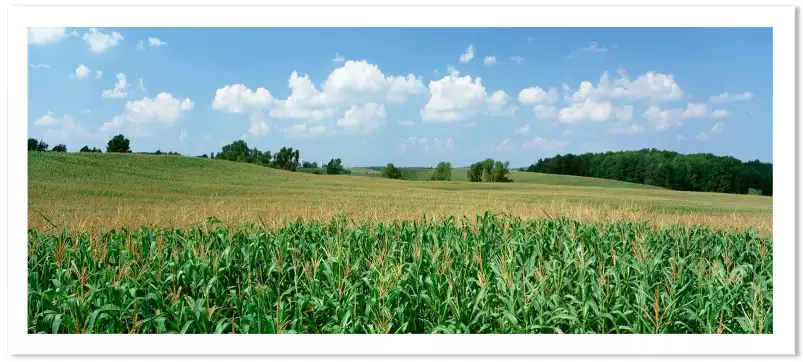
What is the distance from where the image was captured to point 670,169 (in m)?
12.6

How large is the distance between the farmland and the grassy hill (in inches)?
4.1

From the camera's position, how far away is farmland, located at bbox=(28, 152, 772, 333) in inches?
157

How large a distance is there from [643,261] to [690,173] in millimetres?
8925

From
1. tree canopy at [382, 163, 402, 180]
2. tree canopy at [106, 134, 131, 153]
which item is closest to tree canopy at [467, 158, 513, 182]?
tree canopy at [382, 163, 402, 180]

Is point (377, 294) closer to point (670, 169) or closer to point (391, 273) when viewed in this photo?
point (391, 273)

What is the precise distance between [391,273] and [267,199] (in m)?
9.37

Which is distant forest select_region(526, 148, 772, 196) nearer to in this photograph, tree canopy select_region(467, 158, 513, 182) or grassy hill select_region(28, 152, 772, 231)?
grassy hill select_region(28, 152, 772, 231)

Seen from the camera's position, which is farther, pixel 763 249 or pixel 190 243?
pixel 763 249

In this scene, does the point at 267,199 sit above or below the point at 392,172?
below

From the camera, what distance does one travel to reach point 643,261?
16.5 feet

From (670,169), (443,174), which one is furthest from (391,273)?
(443,174)
